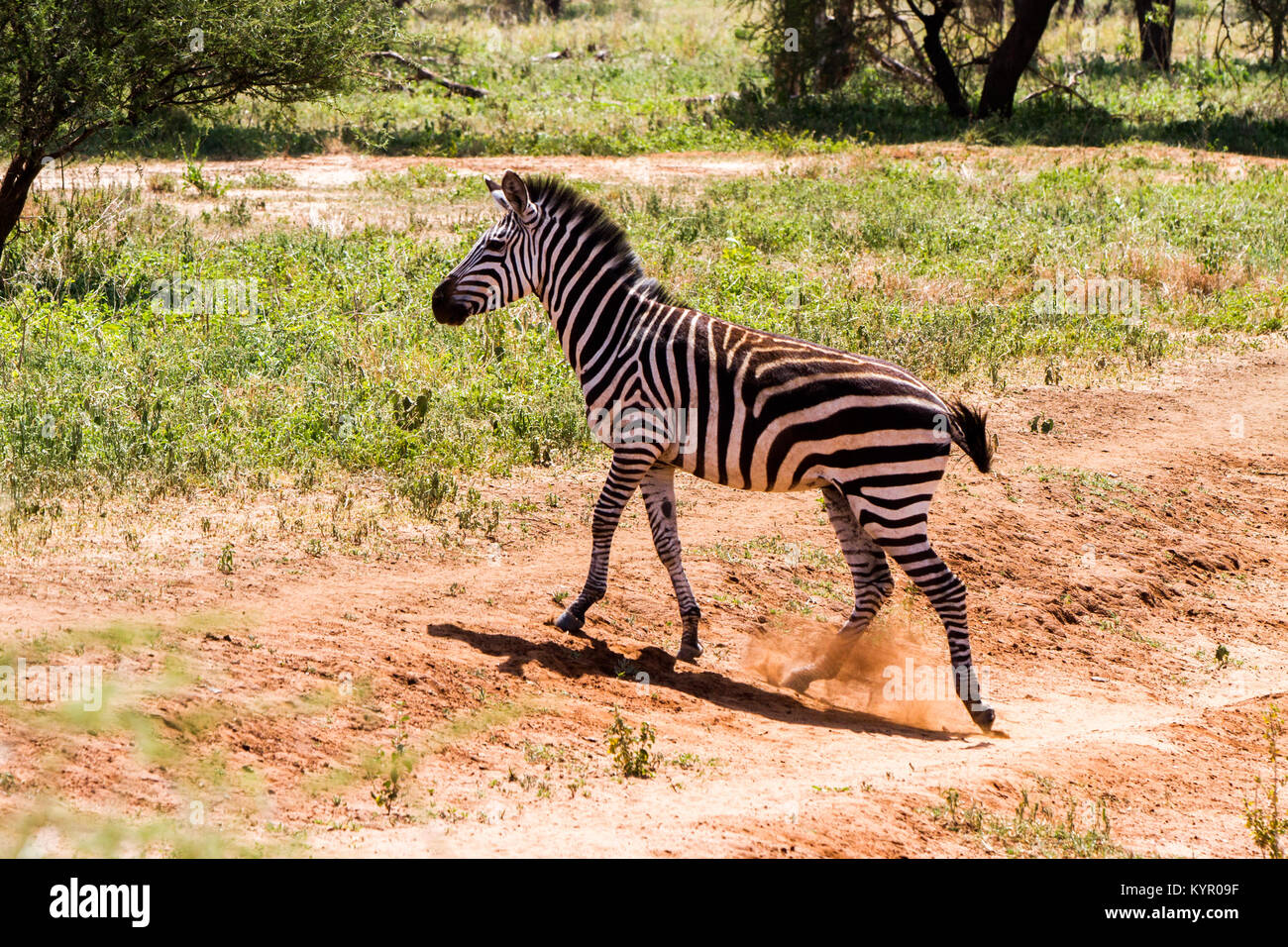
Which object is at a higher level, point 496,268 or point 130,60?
point 130,60

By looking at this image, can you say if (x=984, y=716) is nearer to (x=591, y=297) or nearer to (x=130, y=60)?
(x=591, y=297)

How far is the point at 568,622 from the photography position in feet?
25.1

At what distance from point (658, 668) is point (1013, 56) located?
22338 millimetres

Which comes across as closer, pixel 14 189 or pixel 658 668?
pixel 658 668

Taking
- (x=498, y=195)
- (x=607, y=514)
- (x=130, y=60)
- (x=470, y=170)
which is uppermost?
(x=130, y=60)

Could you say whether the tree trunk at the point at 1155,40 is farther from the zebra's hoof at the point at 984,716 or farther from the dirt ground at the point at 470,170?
the zebra's hoof at the point at 984,716

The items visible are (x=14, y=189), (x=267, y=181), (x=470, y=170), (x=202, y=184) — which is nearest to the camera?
(x=14, y=189)

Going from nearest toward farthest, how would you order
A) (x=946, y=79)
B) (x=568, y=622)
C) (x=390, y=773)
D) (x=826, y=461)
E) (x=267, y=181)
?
(x=390, y=773) → (x=826, y=461) → (x=568, y=622) → (x=267, y=181) → (x=946, y=79)

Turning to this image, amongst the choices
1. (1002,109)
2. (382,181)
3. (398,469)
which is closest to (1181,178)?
(1002,109)

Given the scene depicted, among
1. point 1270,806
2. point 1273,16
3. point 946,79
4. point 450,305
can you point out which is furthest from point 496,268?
point 1273,16

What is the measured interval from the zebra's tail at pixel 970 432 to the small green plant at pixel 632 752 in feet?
8.46

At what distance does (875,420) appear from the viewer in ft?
23.4

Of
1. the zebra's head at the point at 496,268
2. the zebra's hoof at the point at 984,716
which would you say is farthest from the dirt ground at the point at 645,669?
the zebra's head at the point at 496,268
